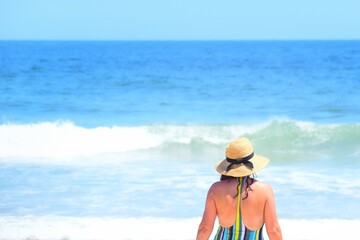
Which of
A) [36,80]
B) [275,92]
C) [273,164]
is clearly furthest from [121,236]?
[36,80]

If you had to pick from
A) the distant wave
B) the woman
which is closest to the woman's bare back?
the woman

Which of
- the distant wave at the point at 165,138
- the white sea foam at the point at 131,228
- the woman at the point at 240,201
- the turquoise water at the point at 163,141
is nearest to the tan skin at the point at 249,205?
the woman at the point at 240,201

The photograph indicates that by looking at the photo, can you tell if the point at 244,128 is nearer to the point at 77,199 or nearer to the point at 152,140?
the point at 152,140

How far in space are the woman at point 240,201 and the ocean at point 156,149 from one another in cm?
308

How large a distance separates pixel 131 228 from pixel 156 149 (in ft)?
17.7

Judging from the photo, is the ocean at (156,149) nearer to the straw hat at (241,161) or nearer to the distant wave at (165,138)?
the distant wave at (165,138)

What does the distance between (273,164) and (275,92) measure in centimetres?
1110

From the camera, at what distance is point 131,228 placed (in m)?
6.32

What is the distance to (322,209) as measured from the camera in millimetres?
7141

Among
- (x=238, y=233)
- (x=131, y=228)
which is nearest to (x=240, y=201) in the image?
(x=238, y=233)

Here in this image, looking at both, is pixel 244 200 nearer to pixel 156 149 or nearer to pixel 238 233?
pixel 238 233

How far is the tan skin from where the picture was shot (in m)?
2.95

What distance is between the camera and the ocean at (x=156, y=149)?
6910 millimetres

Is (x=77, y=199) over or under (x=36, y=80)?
under
